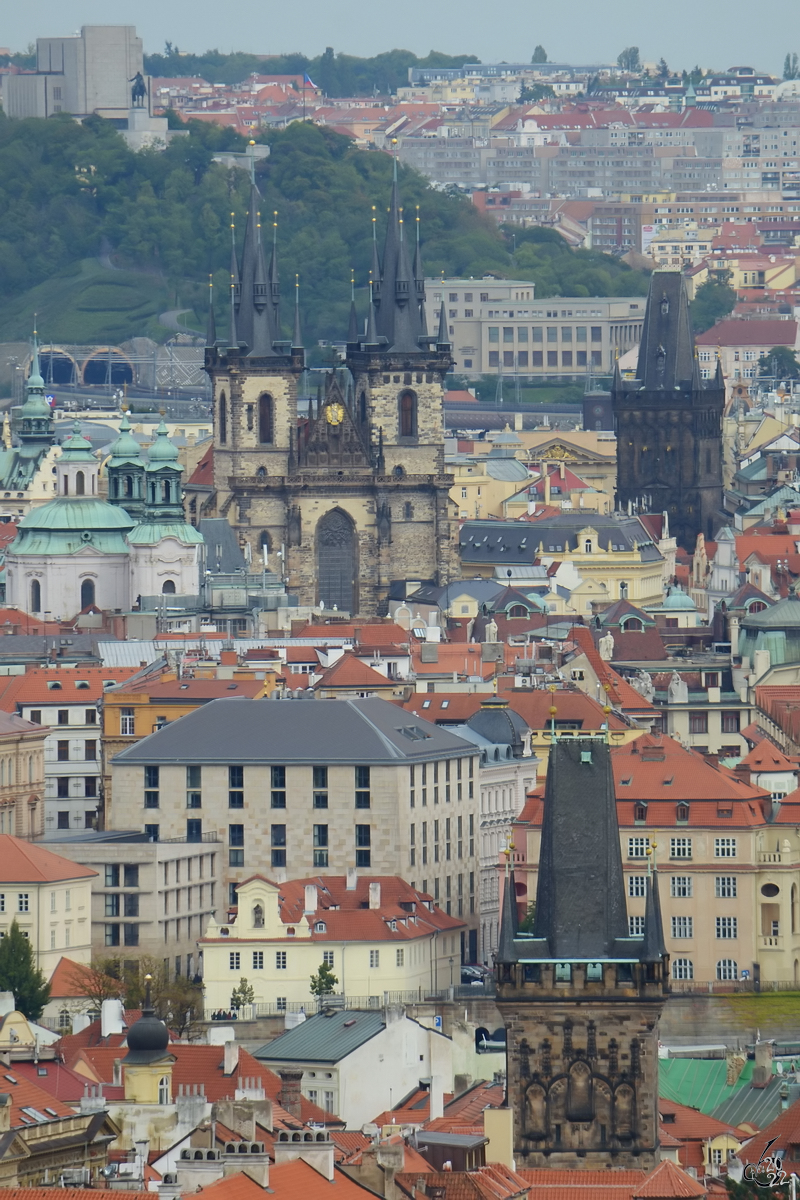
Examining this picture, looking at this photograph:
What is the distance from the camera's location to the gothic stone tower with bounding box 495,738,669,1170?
2699 inches

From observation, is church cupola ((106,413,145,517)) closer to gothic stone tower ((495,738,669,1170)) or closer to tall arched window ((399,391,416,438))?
tall arched window ((399,391,416,438))

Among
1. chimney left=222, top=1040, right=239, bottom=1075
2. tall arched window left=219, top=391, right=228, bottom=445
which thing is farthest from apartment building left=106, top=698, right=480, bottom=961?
tall arched window left=219, top=391, right=228, bottom=445

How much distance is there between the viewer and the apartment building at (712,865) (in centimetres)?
10469

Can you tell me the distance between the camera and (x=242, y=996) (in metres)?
101

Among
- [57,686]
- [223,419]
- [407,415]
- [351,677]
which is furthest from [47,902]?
[407,415]

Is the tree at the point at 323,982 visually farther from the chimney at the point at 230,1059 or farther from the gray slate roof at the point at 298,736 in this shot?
the chimney at the point at 230,1059

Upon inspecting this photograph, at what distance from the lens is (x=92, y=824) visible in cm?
12344

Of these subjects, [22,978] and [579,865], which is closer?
[579,865]

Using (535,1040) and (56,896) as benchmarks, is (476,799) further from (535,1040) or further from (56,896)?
(535,1040)

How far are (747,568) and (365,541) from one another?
1410cm

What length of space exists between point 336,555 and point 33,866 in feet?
262

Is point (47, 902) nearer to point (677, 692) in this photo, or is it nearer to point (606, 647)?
point (677, 692)

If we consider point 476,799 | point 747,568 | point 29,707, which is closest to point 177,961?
point 476,799

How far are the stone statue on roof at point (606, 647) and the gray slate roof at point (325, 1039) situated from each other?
201 ft
